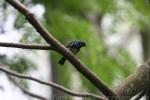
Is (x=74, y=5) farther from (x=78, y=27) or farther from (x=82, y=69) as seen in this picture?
(x=82, y=69)

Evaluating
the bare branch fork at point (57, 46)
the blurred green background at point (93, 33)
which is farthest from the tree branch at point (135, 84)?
the blurred green background at point (93, 33)

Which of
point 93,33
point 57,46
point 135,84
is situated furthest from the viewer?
point 93,33

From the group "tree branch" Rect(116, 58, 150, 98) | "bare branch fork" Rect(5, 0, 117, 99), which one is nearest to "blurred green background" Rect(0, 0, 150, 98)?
"tree branch" Rect(116, 58, 150, 98)

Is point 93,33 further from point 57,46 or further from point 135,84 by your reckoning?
point 57,46

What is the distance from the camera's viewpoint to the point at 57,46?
127cm

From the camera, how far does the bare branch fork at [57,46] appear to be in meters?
1.22

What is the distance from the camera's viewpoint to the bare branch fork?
1218mm

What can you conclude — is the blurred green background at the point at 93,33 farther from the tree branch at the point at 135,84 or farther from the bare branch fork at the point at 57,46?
the bare branch fork at the point at 57,46

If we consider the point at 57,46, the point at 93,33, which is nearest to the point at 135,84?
the point at 57,46

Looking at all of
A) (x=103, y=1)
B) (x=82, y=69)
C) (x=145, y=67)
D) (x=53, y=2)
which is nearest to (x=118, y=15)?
(x=103, y=1)

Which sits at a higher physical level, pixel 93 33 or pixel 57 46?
pixel 93 33

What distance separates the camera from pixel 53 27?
110 inches

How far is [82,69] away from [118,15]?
1895 mm

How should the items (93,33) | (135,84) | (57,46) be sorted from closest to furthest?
(57,46) < (135,84) < (93,33)
